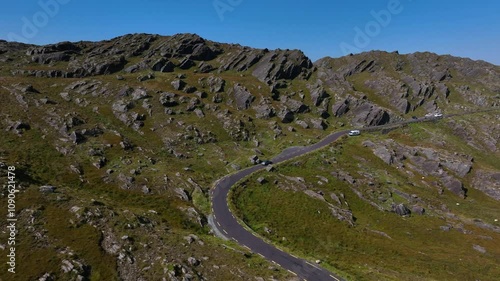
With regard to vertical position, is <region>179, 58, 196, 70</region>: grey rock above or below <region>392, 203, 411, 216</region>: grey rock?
above

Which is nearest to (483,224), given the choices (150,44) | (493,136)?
(493,136)

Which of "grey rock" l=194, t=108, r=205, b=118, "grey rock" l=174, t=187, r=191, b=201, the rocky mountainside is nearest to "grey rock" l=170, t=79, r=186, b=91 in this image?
the rocky mountainside

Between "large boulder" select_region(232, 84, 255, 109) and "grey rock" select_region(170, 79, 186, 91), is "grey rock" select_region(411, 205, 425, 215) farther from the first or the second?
"grey rock" select_region(170, 79, 186, 91)

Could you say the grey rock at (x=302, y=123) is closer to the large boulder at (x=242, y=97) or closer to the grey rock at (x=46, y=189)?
the large boulder at (x=242, y=97)

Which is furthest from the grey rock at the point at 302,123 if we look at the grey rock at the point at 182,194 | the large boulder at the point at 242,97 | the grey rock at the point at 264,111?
the grey rock at the point at 182,194

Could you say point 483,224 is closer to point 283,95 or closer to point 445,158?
point 445,158

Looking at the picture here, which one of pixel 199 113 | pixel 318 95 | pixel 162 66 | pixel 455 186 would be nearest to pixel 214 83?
pixel 199 113
